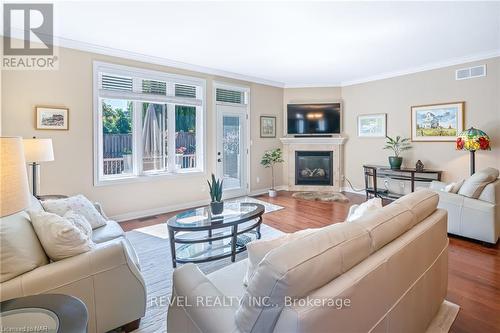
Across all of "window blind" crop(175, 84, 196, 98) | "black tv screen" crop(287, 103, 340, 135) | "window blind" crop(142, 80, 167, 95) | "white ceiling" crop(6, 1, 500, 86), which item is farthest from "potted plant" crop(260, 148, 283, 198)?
"window blind" crop(142, 80, 167, 95)

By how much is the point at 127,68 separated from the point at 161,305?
372cm

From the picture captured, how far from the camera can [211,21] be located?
3.28 m

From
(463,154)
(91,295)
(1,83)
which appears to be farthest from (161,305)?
(463,154)

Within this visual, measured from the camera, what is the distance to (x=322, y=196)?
20.3 feet

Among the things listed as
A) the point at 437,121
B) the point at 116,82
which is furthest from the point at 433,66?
the point at 116,82

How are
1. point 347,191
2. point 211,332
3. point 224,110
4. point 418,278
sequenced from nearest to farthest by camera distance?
point 211,332 < point 418,278 < point 224,110 < point 347,191

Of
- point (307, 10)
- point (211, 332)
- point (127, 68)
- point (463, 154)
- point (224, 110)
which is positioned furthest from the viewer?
point (224, 110)

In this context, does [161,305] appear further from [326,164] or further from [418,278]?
[326,164]

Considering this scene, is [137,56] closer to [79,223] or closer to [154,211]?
[154,211]

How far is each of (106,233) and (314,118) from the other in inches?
216

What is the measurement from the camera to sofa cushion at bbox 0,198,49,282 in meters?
1.46

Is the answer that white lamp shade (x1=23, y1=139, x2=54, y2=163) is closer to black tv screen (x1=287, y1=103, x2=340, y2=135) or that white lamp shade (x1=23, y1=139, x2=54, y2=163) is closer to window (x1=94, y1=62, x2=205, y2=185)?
window (x1=94, y1=62, x2=205, y2=185)

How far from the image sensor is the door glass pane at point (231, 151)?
236 inches

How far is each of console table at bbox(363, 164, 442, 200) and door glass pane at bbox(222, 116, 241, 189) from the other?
9.24ft
